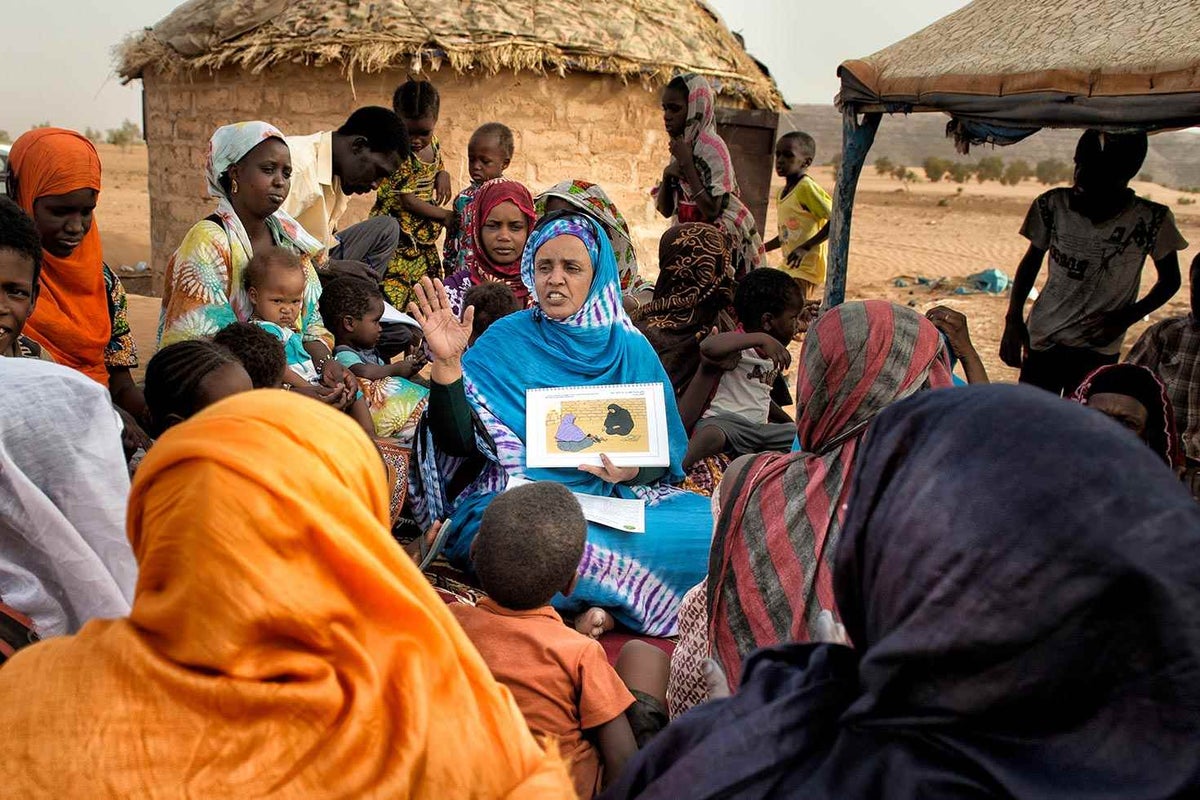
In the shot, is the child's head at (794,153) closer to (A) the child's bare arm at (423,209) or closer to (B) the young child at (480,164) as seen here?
(B) the young child at (480,164)

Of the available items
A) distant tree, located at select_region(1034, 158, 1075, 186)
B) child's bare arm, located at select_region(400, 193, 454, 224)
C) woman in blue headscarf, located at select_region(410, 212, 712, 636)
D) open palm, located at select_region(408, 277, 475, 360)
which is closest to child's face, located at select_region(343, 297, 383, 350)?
woman in blue headscarf, located at select_region(410, 212, 712, 636)

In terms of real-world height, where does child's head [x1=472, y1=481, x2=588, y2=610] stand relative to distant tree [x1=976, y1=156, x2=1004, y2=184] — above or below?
below

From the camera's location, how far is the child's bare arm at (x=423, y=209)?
23.2 ft

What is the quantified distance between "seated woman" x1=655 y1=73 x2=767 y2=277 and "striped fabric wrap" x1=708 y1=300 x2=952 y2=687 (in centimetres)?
413

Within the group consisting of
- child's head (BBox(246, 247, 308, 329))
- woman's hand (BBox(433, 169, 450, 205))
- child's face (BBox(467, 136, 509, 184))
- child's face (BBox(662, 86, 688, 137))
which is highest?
child's face (BBox(662, 86, 688, 137))

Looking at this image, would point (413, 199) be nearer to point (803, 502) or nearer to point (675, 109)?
point (675, 109)

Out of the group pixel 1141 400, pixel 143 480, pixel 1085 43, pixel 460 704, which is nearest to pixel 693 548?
pixel 1141 400

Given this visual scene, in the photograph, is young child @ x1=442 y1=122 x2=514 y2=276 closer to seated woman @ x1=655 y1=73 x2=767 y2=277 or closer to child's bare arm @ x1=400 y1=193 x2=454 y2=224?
child's bare arm @ x1=400 y1=193 x2=454 y2=224

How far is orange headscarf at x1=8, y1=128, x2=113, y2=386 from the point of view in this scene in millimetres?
3740

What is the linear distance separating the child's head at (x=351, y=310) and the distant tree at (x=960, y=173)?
37.3 metres

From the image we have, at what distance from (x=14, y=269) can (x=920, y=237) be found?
72.4ft

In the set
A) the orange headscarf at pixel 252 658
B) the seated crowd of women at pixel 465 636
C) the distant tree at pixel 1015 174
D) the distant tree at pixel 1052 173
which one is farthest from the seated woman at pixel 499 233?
the distant tree at pixel 1052 173

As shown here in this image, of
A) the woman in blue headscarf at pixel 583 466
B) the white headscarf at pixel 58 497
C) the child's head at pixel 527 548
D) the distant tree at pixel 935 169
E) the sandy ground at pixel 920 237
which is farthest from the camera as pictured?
the distant tree at pixel 935 169

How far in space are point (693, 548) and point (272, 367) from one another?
1748 millimetres
